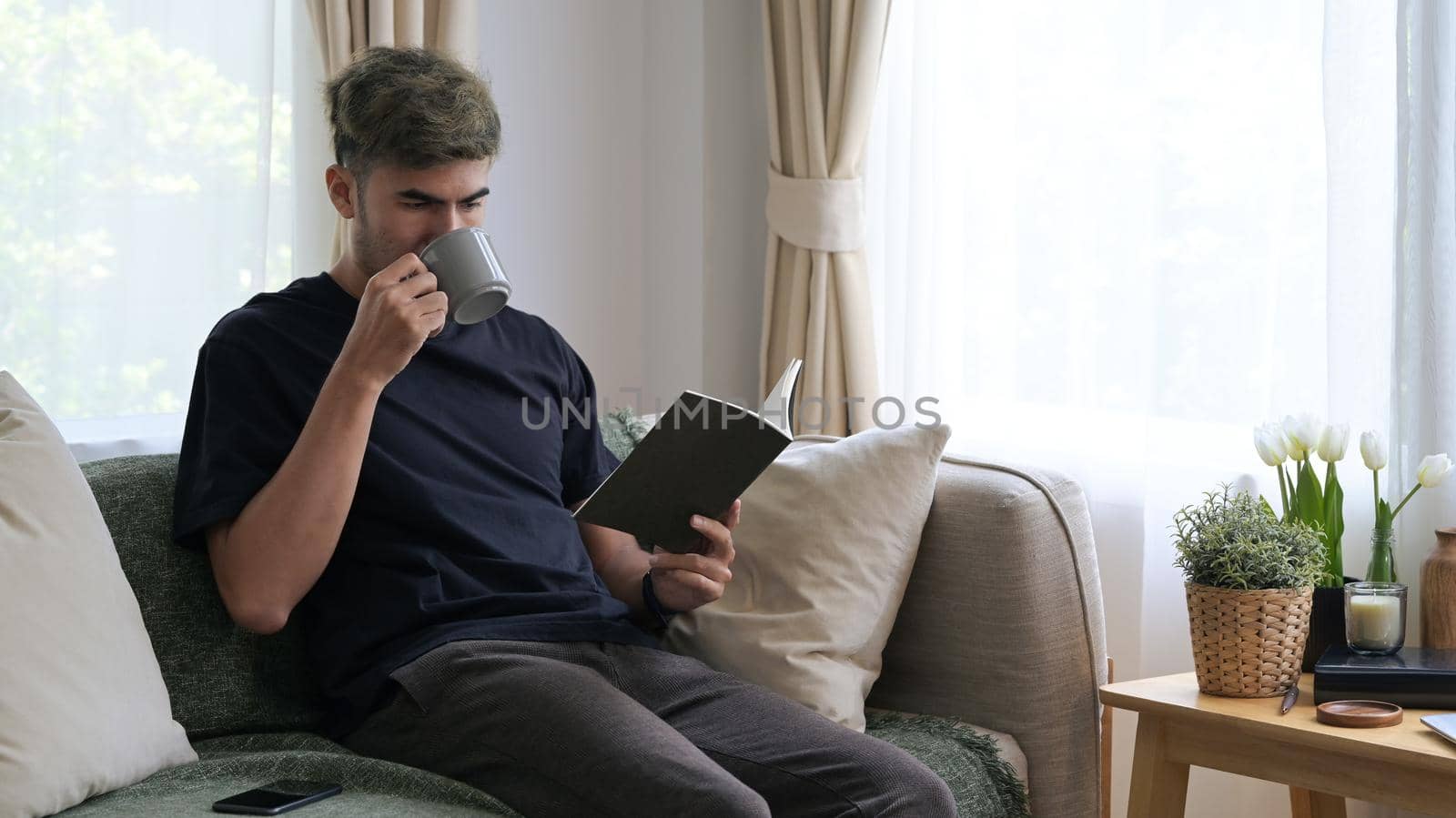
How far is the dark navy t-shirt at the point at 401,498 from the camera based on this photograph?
1.48 meters

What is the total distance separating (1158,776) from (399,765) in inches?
37.2

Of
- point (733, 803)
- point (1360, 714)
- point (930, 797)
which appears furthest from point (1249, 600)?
point (733, 803)

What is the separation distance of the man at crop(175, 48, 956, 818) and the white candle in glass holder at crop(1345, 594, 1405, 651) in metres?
0.63

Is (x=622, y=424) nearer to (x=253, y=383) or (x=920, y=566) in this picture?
(x=920, y=566)

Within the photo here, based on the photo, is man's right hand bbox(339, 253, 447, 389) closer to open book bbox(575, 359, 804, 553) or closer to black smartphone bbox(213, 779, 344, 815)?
open book bbox(575, 359, 804, 553)

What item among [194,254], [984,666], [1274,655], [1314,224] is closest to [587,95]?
[194,254]

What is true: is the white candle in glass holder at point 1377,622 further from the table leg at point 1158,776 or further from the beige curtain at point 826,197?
the beige curtain at point 826,197

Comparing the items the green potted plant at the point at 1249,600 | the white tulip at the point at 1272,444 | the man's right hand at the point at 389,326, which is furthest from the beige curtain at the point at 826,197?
the man's right hand at the point at 389,326

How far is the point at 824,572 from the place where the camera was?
1.75m

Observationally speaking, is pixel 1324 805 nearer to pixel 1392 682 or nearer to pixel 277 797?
pixel 1392 682

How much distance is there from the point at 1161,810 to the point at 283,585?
111 cm

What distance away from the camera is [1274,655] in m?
1.64

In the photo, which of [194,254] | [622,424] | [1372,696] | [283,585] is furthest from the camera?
[194,254]

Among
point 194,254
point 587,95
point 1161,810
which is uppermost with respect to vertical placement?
point 587,95
